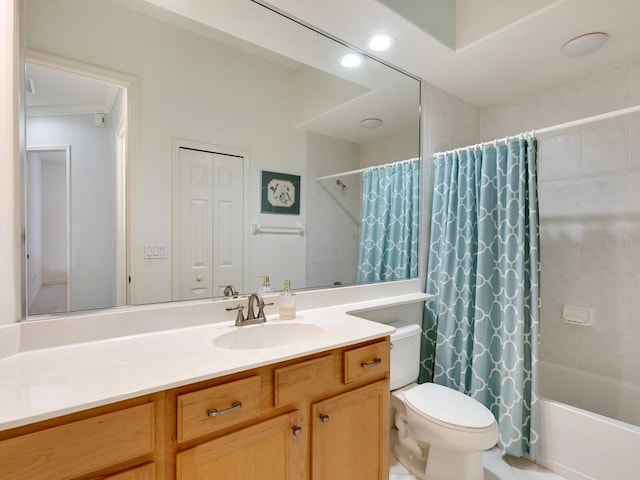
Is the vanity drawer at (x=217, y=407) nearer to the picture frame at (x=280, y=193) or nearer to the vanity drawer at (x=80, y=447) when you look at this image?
the vanity drawer at (x=80, y=447)

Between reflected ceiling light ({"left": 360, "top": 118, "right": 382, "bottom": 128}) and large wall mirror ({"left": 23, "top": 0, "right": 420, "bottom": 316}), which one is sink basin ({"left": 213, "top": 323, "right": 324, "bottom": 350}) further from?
reflected ceiling light ({"left": 360, "top": 118, "right": 382, "bottom": 128})

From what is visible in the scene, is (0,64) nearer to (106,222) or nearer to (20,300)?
(106,222)

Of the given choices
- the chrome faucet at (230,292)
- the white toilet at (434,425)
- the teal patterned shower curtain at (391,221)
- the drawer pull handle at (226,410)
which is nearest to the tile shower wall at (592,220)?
the teal patterned shower curtain at (391,221)

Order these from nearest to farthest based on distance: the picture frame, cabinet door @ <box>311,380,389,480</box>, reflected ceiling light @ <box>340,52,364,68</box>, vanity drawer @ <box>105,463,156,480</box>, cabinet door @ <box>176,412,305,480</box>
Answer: vanity drawer @ <box>105,463,156,480</box>
cabinet door @ <box>176,412,305,480</box>
cabinet door @ <box>311,380,389,480</box>
the picture frame
reflected ceiling light @ <box>340,52,364,68</box>

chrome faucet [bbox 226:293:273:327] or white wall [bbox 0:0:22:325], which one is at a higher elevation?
white wall [bbox 0:0:22:325]

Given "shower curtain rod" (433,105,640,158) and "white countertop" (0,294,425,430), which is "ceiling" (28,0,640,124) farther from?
"white countertop" (0,294,425,430)

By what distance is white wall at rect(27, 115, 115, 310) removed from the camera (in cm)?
116

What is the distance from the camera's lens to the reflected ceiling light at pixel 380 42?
5.59ft

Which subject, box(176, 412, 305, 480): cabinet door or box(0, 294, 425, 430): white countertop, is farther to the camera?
box(176, 412, 305, 480): cabinet door

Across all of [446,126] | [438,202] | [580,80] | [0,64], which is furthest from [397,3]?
[0,64]

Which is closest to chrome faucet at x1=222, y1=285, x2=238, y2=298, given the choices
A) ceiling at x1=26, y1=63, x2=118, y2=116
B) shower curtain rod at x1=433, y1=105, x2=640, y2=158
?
ceiling at x1=26, y1=63, x2=118, y2=116

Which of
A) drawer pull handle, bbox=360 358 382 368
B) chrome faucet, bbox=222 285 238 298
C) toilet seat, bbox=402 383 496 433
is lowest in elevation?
toilet seat, bbox=402 383 496 433

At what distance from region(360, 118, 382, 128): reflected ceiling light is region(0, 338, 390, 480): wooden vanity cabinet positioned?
1.40 m

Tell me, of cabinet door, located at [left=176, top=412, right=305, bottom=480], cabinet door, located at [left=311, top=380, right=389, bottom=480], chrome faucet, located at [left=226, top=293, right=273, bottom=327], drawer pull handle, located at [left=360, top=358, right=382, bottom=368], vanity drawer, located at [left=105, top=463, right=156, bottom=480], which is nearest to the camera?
vanity drawer, located at [left=105, top=463, right=156, bottom=480]
